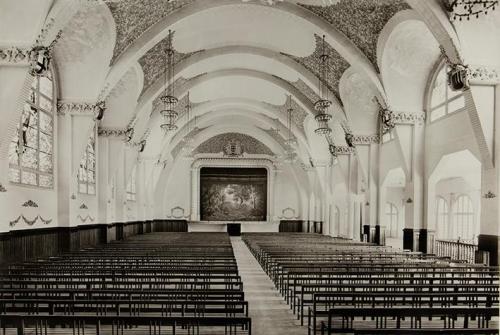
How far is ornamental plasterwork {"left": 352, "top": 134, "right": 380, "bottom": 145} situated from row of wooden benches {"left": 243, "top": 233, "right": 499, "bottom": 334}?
703cm

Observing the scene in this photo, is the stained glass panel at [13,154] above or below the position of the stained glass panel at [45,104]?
below

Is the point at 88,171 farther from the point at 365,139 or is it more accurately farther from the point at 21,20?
the point at 365,139

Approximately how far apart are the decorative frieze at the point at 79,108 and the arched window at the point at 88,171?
8.49 ft

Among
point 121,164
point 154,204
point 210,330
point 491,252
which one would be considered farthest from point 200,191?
point 210,330

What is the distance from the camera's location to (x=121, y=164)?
2103 cm

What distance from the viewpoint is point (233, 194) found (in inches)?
1348

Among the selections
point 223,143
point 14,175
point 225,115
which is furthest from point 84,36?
point 223,143

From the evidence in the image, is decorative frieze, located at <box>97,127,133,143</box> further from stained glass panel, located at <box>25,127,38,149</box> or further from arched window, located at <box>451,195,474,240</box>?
arched window, located at <box>451,195,474,240</box>

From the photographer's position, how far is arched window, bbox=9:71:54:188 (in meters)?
12.2

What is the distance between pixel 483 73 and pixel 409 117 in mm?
5201

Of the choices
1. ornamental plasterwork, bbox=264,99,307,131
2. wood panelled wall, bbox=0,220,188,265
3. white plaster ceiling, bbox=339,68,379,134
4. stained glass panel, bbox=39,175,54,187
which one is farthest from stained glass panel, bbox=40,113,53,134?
ornamental plasterwork, bbox=264,99,307,131

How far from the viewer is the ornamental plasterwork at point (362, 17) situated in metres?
13.4

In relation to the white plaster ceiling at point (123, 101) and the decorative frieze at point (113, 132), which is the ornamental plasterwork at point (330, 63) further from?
the decorative frieze at point (113, 132)

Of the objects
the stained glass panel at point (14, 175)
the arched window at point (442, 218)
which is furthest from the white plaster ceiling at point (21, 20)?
the arched window at point (442, 218)
